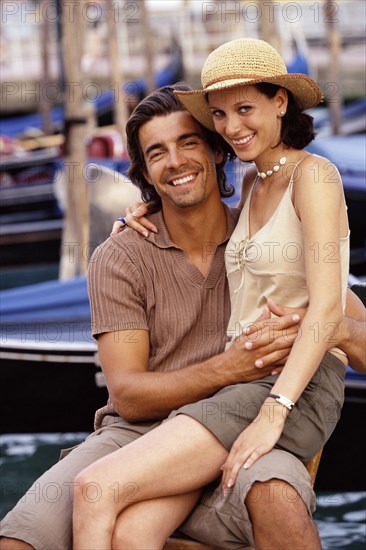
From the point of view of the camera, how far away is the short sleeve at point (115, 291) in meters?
2.04

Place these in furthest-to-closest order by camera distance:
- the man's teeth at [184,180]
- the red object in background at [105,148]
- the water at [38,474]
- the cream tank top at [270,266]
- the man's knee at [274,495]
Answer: the red object in background at [105,148] < the water at [38,474] < the man's teeth at [184,180] < the cream tank top at [270,266] < the man's knee at [274,495]

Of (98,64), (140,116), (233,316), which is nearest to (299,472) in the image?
(233,316)

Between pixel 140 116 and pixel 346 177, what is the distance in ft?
13.7

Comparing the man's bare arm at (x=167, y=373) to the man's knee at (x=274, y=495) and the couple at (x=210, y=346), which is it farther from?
the man's knee at (x=274, y=495)

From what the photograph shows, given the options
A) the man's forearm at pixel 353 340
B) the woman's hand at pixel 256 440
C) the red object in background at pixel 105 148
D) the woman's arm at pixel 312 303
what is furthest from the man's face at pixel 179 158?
the red object in background at pixel 105 148

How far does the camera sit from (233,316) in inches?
81.0

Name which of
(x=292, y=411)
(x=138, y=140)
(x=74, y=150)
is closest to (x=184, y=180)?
(x=138, y=140)

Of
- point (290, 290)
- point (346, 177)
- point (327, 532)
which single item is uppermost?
point (290, 290)

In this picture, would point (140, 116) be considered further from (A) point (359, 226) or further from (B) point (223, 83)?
(A) point (359, 226)

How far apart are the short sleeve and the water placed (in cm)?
184

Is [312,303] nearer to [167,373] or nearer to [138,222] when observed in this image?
[167,373]

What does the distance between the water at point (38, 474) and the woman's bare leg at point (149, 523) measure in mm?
1870

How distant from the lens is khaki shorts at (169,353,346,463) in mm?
1856

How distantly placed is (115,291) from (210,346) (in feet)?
0.72
